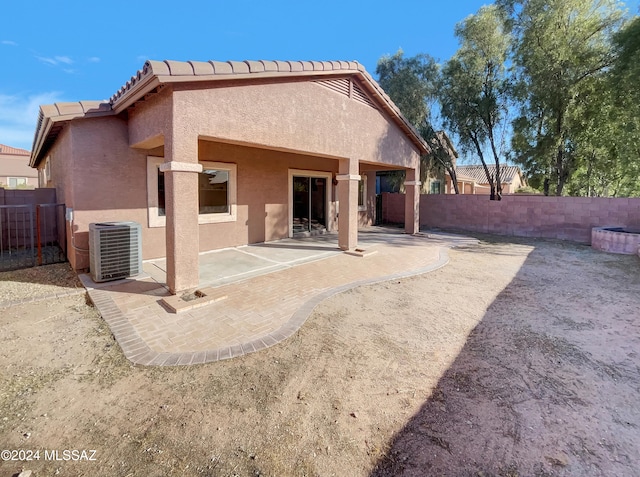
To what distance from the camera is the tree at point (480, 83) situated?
46.9 feet

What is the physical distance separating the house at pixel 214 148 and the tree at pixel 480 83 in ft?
17.3

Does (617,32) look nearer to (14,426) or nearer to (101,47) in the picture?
(14,426)

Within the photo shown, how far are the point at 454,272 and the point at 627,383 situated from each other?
14.7 ft

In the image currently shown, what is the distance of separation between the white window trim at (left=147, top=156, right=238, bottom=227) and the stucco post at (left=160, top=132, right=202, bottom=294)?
4.36 ft

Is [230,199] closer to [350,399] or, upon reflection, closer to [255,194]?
[255,194]

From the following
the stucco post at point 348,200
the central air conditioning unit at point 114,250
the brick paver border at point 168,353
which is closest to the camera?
the brick paver border at point 168,353

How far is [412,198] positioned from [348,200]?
15.9 feet

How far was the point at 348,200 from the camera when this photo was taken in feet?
30.7

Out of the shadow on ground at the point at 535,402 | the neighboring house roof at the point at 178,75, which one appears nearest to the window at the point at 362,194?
the neighboring house roof at the point at 178,75

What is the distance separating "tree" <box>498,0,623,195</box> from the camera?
11898 mm

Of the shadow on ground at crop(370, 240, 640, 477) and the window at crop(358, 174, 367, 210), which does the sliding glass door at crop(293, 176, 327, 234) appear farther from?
the shadow on ground at crop(370, 240, 640, 477)

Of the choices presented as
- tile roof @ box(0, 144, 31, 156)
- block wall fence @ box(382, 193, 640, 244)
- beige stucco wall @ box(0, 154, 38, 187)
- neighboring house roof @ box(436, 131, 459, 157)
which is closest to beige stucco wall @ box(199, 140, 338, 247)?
block wall fence @ box(382, 193, 640, 244)

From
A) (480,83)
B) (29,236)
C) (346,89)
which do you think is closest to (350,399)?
(346,89)

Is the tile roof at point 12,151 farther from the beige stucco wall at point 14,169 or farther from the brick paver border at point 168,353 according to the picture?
the brick paver border at point 168,353
